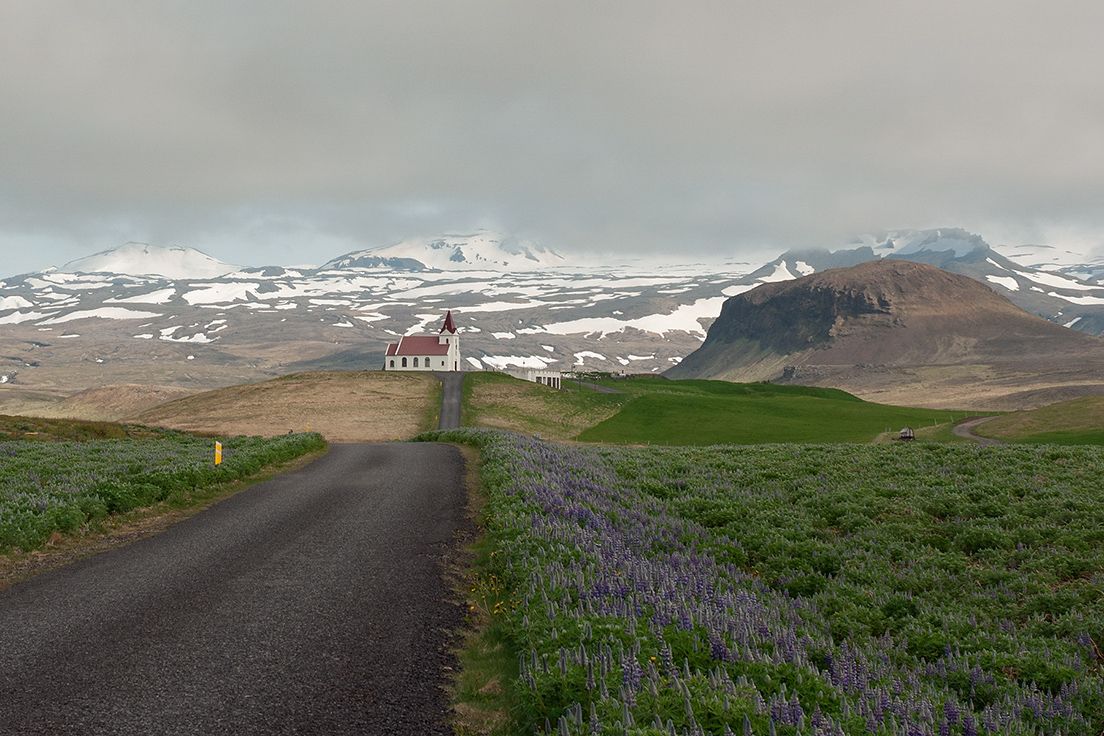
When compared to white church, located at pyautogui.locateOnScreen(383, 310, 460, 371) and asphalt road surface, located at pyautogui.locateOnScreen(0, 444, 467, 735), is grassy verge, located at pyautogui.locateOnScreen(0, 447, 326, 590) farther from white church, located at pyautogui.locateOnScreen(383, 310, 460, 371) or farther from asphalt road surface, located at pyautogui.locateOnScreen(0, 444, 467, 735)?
white church, located at pyautogui.locateOnScreen(383, 310, 460, 371)

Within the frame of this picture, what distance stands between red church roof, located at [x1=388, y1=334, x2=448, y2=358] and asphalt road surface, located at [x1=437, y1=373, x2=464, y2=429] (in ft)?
130

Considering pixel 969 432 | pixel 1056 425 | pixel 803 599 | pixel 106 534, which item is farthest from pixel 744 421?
pixel 106 534

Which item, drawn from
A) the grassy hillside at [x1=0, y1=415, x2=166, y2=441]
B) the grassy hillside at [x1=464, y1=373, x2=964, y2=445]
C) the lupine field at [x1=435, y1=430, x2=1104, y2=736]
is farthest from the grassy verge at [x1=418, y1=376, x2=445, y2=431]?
the lupine field at [x1=435, y1=430, x2=1104, y2=736]

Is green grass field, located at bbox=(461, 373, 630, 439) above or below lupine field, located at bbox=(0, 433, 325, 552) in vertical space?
below

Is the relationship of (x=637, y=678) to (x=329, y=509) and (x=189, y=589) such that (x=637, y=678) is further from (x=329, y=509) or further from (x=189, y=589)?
(x=329, y=509)

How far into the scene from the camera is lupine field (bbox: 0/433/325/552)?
16969mm

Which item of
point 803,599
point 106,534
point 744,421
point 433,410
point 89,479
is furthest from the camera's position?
point 433,410

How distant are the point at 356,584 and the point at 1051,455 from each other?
3023 cm

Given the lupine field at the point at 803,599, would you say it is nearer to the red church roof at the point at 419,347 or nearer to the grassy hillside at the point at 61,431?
the grassy hillside at the point at 61,431

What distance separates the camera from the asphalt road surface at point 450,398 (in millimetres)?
90062

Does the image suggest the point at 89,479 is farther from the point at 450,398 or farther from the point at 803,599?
the point at 450,398

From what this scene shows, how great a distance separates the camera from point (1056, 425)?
72062 millimetres

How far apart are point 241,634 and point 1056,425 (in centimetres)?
8265

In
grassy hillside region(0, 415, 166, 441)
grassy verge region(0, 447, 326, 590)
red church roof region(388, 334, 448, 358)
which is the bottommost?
grassy hillside region(0, 415, 166, 441)
